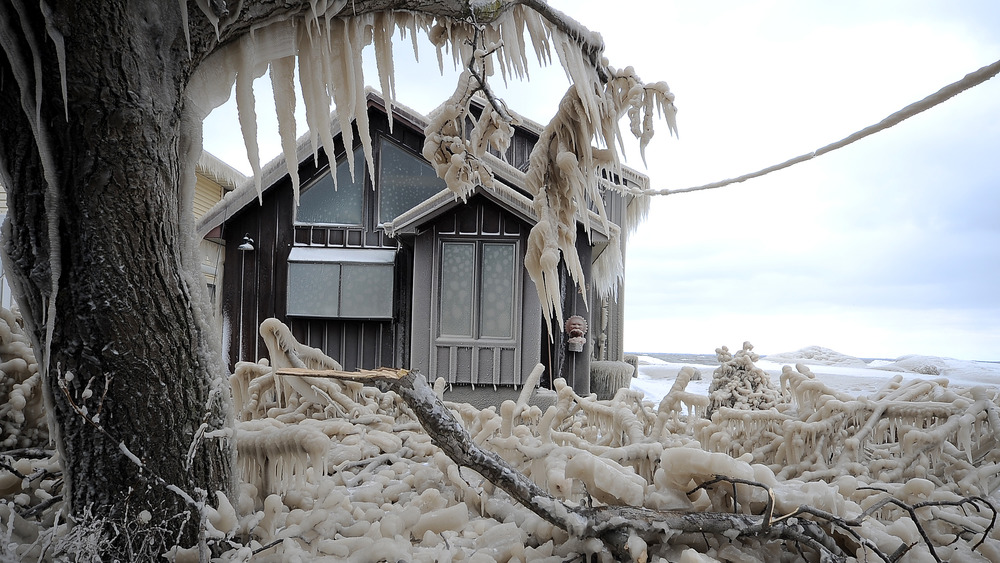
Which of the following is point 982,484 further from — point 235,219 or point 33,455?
point 235,219

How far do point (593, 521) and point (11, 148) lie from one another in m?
2.25

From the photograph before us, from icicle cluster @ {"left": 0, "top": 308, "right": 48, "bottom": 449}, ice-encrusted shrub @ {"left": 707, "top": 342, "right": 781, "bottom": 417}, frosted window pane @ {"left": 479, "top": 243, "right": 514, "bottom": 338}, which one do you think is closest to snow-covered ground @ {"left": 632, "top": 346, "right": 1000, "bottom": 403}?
ice-encrusted shrub @ {"left": 707, "top": 342, "right": 781, "bottom": 417}

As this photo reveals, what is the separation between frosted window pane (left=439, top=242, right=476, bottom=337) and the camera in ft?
25.2

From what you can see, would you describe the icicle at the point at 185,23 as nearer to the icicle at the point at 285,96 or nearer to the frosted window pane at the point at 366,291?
the icicle at the point at 285,96

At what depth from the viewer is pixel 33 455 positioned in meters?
2.34

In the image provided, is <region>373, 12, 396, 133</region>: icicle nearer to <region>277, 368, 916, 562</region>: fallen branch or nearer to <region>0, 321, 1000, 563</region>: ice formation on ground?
<region>277, 368, 916, 562</region>: fallen branch

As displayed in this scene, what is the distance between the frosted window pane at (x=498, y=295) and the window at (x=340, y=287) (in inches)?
68.3

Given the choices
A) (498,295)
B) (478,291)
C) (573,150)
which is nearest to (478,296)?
(478,291)

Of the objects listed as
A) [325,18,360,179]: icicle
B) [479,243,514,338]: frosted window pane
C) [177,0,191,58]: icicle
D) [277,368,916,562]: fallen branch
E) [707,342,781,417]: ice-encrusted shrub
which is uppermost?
[325,18,360,179]: icicle

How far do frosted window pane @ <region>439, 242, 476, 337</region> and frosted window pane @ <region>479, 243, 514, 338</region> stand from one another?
0.22 m

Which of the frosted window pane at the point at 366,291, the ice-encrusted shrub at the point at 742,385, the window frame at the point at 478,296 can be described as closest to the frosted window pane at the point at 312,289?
the frosted window pane at the point at 366,291

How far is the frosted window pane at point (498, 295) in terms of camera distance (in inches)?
301

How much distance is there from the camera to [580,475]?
1.66m

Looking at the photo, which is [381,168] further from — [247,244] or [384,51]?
[384,51]
